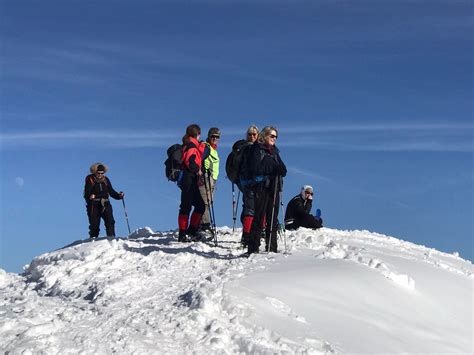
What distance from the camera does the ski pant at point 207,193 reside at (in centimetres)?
1270

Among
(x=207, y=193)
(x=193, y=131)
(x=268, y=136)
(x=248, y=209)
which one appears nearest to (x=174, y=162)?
(x=193, y=131)

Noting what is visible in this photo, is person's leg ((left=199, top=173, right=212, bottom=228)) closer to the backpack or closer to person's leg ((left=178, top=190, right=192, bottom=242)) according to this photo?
person's leg ((left=178, top=190, right=192, bottom=242))

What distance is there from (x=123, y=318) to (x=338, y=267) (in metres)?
3.88

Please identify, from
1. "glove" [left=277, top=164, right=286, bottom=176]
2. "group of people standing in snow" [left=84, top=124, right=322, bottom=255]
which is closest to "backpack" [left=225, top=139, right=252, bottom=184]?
"group of people standing in snow" [left=84, top=124, right=322, bottom=255]

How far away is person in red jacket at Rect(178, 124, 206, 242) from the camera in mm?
12250

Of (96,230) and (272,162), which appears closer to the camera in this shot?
(272,162)

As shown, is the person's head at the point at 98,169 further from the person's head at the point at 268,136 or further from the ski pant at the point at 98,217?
the person's head at the point at 268,136

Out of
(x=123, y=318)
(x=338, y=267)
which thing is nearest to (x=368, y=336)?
(x=338, y=267)

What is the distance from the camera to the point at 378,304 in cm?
815

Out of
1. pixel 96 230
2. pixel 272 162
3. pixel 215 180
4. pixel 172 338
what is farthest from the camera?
pixel 96 230

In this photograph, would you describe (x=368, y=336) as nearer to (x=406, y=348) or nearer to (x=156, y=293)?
(x=406, y=348)

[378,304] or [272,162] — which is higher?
[272,162]

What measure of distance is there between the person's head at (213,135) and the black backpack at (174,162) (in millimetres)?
772

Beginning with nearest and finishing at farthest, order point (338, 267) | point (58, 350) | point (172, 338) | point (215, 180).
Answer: point (58, 350) < point (172, 338) < point (338, 267) < point (215, 180)
